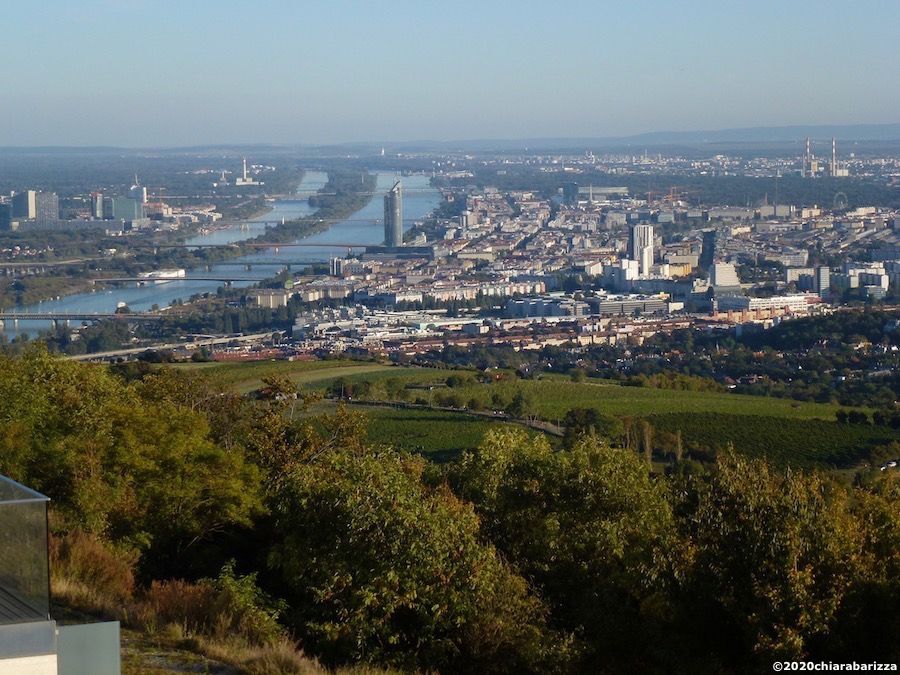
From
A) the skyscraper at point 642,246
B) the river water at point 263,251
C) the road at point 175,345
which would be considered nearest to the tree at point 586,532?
the road at point 175,345

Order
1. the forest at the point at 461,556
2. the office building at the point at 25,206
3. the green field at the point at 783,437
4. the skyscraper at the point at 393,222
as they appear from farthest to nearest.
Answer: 1. the office building at the point at 25,206
2. the skyscraper at the point at 393,222
3. the green field at the point at 783,437
4. the forest at the point at 461,556

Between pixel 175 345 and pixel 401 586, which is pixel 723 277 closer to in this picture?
pixel 175 345

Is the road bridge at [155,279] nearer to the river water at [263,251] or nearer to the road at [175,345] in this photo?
the river water at [263,251]

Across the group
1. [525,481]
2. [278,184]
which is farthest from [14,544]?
[278,184]

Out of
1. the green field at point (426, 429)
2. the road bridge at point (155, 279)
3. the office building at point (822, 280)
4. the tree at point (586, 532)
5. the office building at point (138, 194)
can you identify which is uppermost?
the tree at point (586, 532)

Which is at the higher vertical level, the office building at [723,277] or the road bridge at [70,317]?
the office building at [723,277]

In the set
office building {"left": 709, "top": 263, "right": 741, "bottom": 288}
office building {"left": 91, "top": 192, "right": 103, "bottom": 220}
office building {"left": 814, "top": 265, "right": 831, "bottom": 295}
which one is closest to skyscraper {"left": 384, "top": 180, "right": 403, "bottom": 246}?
office building {"left": 91, "top": 192, "right": 103, "bottom": 220}
